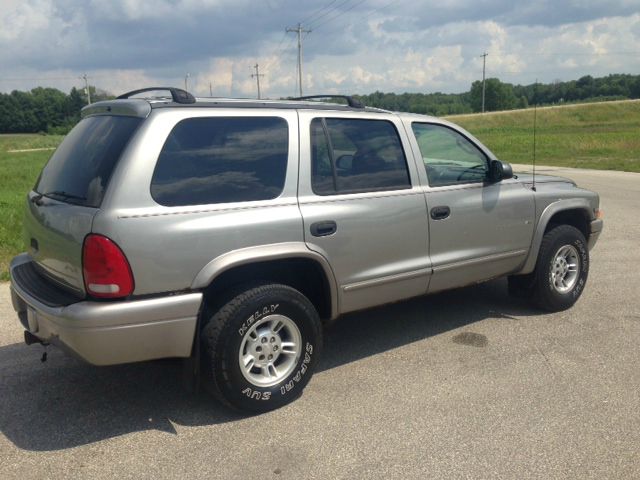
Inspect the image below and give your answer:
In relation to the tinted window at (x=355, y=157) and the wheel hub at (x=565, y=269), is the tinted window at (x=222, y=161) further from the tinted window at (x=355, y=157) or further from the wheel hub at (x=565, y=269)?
the wheel hub at (x=565, y=269)

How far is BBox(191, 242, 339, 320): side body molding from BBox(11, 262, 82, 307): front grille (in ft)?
2.21

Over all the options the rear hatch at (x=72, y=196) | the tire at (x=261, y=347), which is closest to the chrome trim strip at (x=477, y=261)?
the tire at (x=261, y=347)

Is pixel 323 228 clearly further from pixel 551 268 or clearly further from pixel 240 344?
pixel 551 268

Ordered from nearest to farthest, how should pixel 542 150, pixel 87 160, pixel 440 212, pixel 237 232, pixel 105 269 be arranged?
pixel 105 269, pixel 237 232, pixel 87 160, pixel 440 212, pixel 542 150

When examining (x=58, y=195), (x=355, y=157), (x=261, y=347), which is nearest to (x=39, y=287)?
(x=58, y=195)

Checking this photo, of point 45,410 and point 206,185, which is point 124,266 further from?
point 45,410

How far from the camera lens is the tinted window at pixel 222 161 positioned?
331 centimetres

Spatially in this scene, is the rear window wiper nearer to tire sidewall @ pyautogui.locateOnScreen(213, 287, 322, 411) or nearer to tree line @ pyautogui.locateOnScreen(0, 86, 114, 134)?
tire sidewall @ pyautogui.locateOnScreen(213, 287, 322, 411)

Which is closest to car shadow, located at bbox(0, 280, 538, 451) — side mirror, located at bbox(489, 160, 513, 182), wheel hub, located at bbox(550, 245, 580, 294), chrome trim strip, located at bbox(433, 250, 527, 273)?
wheel hub, located at bbox(550, 245, 580, 294)

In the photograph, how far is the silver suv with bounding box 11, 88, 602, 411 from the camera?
3.17 meters

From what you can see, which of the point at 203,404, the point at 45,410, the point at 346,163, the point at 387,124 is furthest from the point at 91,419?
the point at 387,124

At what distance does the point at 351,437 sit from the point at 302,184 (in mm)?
1508

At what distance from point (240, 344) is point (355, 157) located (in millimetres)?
1498

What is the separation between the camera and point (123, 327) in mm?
3129
